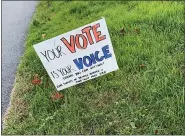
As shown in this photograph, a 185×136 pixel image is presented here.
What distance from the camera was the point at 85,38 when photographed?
4012 millimetres

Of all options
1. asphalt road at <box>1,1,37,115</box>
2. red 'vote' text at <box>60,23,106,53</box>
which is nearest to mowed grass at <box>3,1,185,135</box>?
asphalt road at <box>1,1,37,115</box>

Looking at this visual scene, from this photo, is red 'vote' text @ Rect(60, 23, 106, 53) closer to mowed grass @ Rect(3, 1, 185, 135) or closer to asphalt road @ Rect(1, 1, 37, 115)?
mowed grass @ Rect(3, 1, 185, 135)

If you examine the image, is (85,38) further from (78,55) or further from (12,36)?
(12,36)

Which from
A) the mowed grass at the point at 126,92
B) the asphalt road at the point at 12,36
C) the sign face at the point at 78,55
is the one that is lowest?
the asphalt road at the point at 12,36

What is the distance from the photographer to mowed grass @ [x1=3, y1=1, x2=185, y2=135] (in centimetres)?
367

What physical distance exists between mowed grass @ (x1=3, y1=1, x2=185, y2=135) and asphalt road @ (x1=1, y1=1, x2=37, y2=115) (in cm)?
15

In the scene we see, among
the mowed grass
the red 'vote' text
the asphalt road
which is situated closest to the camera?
the mowed grass

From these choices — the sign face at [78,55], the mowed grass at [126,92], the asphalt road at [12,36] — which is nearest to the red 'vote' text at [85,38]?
the sign face at [78,55]

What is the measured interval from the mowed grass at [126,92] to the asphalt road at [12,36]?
5.8 inches

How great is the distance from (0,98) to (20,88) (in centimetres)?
23

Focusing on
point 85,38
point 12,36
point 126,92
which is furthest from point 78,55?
point 12,36

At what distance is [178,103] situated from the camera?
3.67 meters

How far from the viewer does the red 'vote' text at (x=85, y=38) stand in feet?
13.1

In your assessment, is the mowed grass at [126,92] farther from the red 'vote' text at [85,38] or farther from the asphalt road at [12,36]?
the red 'vote' text at [85,38]
